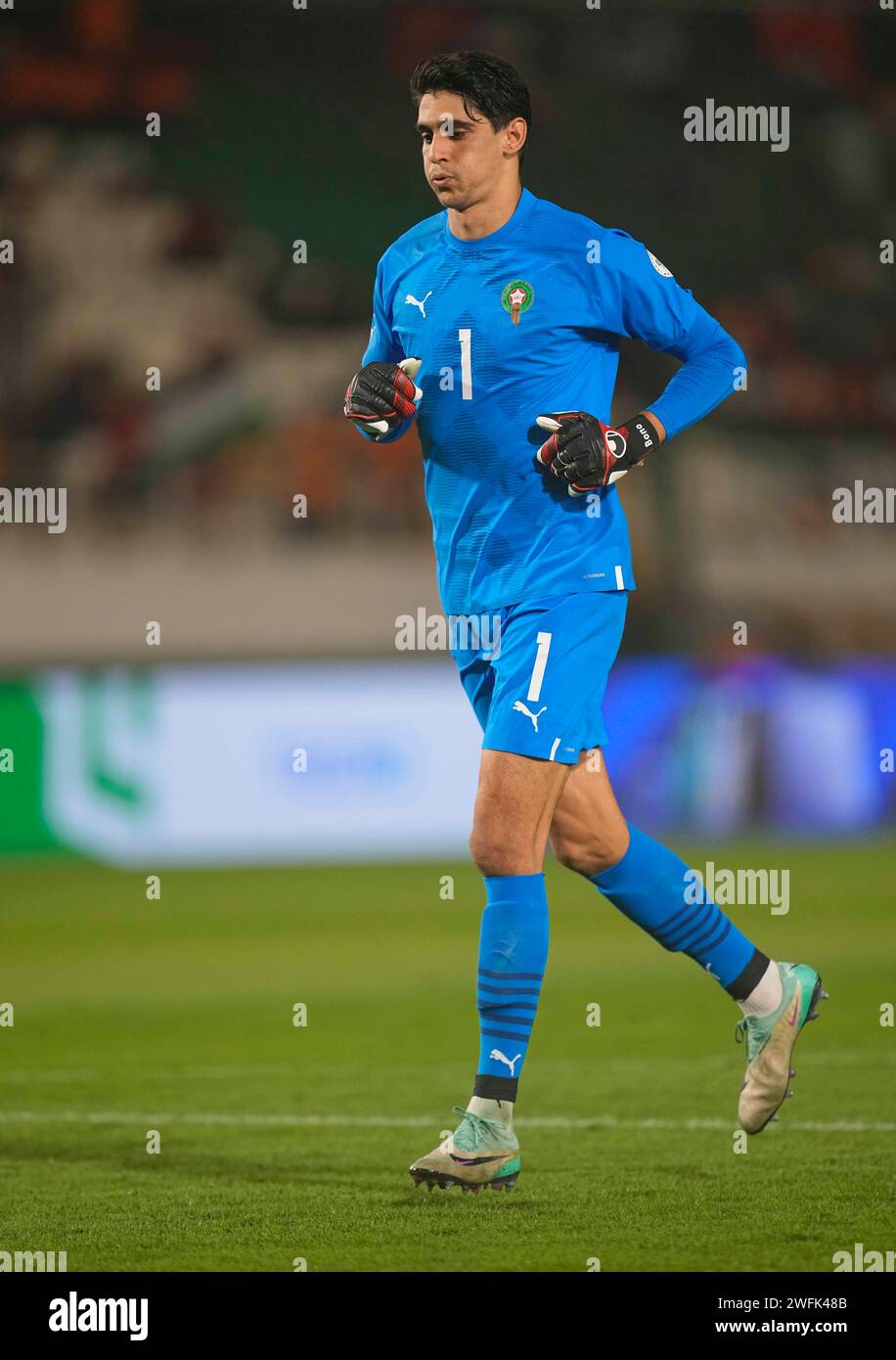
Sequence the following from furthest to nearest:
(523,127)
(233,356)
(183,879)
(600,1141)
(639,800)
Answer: (233,356) < (639,800) < (183,879) < (600,1141) < (523,127)

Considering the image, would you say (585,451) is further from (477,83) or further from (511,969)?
(511,969)

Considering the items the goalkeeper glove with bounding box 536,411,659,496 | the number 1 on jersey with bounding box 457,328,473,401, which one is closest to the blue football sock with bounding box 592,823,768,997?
the goalkeeper glove with bounding box 536,411,659,496

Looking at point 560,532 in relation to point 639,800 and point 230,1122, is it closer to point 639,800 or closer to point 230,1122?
point 230,1122

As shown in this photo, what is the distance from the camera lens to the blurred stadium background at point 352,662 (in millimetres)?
4328

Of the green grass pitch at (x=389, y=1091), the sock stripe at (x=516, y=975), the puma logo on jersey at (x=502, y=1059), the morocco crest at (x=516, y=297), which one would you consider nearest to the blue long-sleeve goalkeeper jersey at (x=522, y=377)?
the morocco crest at (x=516, y=297)

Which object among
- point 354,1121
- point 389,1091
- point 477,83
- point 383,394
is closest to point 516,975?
point 354,1121

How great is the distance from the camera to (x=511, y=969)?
3928 mm

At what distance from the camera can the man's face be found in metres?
4.00

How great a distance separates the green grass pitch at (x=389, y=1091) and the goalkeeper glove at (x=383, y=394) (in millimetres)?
1703

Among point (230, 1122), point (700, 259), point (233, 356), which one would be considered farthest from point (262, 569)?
point (230, 1122)

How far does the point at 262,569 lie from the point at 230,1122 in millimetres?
12233

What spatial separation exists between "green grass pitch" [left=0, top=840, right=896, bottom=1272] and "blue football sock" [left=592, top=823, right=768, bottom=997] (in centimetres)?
46

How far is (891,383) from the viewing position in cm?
1783

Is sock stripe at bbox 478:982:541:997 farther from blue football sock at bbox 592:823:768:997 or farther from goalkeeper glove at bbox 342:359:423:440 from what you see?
goalkeeper glove at bbox 342:359:423:440
